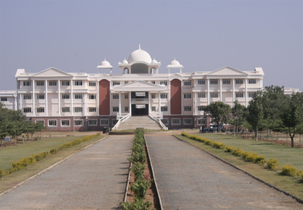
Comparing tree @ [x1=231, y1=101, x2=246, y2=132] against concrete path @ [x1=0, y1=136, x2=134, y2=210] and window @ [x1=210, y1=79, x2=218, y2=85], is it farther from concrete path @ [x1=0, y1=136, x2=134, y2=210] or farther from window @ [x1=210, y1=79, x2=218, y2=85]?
concrete path @ [x1=0, y1=136, x2=134, y2=210]

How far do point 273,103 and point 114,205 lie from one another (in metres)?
48.5

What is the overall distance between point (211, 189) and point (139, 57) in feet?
197

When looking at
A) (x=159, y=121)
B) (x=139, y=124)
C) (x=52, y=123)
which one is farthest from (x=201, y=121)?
(x=52, y=123)

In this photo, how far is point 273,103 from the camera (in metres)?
54.3

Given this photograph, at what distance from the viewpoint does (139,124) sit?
53.2 meters

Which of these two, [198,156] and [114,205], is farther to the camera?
[198,156]

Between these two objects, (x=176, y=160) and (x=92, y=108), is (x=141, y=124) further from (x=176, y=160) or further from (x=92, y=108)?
(x=176, y=160)

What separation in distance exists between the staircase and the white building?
4.72 metres

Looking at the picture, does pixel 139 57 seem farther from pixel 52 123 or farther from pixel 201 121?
pixel 52 123

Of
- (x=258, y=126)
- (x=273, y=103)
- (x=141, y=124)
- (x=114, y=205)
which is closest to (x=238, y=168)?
(x=114, y=205)

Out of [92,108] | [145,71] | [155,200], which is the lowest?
[155,200]

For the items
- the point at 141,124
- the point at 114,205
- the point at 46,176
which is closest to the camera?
the point at 114,205

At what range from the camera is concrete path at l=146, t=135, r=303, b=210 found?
1028 centimetres

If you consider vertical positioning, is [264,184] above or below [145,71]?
below
